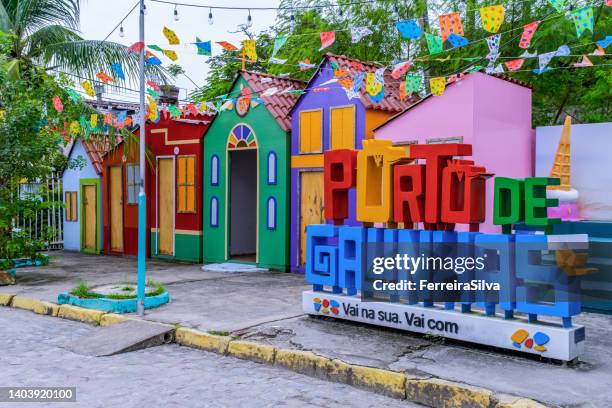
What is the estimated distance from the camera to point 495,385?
5.19 metres

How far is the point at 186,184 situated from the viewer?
49.3ft

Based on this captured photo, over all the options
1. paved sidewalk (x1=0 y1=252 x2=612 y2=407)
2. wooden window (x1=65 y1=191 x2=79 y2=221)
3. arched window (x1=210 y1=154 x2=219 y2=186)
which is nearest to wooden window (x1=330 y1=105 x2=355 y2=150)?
paved sidewalk (x1=0 y1=252 x2=612 y2=407)

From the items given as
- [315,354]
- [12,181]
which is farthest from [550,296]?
[12,181]

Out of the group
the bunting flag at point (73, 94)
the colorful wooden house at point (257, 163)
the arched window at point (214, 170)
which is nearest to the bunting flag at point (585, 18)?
the colorful wooden house at point (257, 163)

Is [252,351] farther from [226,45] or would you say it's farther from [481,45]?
[481,45]

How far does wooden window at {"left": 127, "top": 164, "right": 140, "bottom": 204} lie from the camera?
16.3m

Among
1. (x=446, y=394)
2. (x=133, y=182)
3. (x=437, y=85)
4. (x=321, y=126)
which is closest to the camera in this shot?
(x=446, y=394)

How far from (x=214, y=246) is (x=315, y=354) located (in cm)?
855

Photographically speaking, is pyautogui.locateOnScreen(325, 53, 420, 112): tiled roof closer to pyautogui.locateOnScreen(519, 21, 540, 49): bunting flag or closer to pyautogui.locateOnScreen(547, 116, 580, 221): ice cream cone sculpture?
pyautogui.locateOnScreen(547, 116, 580, 221): ice cream cone sculpture

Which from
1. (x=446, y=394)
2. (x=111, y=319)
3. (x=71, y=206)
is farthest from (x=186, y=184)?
(x=446, y=394)

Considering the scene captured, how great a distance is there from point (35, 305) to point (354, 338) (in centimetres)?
533

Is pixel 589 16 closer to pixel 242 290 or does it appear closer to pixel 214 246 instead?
pixel 242 290

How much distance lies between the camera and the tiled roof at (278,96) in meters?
13.1

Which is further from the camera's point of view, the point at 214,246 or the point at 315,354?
the point at 214,246
